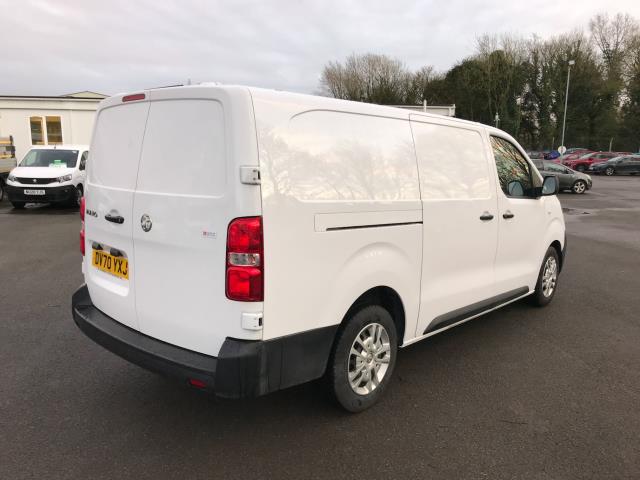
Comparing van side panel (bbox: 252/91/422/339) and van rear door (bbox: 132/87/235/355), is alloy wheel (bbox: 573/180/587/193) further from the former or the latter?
van rear door (bbox: 132/87/235/355)

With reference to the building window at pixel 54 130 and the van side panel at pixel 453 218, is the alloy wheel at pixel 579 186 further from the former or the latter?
the building window at pixel 54 130

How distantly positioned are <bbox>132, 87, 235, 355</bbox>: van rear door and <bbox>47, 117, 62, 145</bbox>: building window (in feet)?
96.7

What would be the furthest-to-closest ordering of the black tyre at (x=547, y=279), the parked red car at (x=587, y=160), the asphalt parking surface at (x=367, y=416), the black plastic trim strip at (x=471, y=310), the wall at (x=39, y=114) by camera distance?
the parked red car at (x=587, y=160) < the wall at (x=39, y=114) < the black tyre at (x=547, y=279) < the black plastic trim strip at (x=471, y=310) < the asphalt parking surface at (x=367, y=416)

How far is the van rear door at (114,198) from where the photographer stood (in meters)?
3.04

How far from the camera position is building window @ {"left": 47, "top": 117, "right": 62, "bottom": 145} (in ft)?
93.0

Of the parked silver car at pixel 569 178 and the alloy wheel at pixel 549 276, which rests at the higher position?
the parked silver car at pixel 569 178

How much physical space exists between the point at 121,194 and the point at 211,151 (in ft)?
2.71

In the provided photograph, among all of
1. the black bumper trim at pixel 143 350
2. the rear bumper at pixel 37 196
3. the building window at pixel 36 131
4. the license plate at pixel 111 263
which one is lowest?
the rear bumper at pixel 37 196

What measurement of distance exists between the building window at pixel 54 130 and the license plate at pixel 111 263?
94.8 feet

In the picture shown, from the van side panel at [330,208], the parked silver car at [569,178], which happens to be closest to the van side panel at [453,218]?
the van side panel at [330,208]

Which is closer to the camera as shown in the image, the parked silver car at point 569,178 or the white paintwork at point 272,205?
the white paintwork at point 272,205

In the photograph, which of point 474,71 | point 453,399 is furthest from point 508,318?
point 474,71

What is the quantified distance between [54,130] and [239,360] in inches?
1208

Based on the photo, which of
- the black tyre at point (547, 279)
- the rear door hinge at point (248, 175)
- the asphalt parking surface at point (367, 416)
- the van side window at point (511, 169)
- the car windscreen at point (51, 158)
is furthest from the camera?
the car windscreen at point (51, 158)
